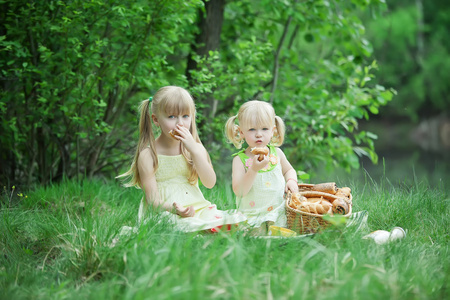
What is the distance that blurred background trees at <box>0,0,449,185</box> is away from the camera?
4.22 m

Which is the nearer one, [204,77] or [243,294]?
[243,294]

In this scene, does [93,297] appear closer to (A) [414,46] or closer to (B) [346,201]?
(B) [346,201]

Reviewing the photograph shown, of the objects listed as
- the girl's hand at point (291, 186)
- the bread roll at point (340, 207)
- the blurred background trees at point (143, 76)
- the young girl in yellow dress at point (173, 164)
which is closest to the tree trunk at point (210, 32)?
the blurred background trees at point (143, 76)

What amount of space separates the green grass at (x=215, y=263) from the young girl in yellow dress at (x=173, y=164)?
0.85ft

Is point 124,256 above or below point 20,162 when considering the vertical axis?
above

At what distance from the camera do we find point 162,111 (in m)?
3.21

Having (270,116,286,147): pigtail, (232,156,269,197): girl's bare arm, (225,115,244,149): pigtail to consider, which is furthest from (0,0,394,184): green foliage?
(232,156,269,197): girl's bare arm

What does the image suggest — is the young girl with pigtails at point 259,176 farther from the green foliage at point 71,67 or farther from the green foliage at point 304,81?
the green foliage at point 304,81

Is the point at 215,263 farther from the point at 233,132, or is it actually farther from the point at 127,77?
the point at 127,77

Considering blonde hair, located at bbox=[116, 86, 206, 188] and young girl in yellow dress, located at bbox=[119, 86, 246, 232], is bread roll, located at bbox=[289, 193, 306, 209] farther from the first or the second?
blonde hair, located at bbox=[116, 86, 206, 188]

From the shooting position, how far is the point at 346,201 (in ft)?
9.72

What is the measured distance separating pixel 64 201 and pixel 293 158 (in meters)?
3.06

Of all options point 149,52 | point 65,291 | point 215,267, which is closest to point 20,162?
point 149,52

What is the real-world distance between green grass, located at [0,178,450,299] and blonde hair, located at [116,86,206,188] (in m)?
0.39
